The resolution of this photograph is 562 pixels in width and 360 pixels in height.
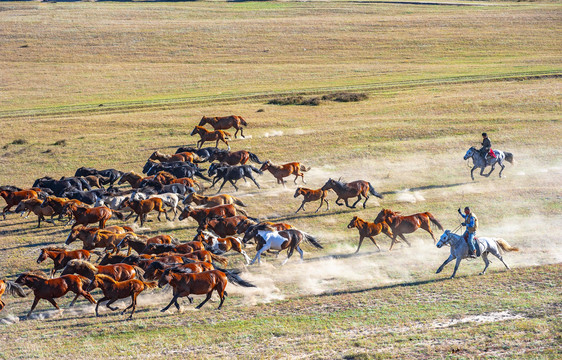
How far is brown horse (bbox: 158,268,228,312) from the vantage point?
46.5 ft

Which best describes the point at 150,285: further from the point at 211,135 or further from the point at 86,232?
the point at 211,135

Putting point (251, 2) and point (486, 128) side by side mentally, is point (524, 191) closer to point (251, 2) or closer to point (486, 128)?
point (486, 128)

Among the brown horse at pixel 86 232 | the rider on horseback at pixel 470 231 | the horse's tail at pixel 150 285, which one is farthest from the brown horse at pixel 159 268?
the rider on horseback at pixel 470 231

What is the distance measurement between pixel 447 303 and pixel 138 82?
4352 cm

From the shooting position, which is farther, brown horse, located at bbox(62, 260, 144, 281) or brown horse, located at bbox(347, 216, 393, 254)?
brown horse, located at bbox(347, 216, 393, 254)

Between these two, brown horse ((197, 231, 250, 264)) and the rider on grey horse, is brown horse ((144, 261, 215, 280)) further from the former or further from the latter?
the rider on grey horse

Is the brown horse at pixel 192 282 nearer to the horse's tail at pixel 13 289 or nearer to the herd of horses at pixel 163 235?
the herd of horses at pixel 163 235

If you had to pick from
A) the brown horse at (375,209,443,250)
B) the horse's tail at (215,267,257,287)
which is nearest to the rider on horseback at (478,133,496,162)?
the brown horse at (375,209,443,250)

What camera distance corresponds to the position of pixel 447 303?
47.3 feet

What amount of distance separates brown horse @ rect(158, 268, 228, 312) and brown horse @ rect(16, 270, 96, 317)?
2121mm

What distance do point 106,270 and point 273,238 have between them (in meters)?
4.66

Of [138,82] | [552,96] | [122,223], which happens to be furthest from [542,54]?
[122,223]

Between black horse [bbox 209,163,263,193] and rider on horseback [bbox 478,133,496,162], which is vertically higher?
rider on horseback [bbox 478,133,496,162]

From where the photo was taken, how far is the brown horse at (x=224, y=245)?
1745 centimetres
